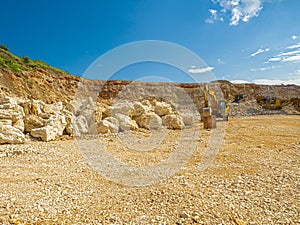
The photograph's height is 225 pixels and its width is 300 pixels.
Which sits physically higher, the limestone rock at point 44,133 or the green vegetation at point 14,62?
the green vegetation at point 14,62

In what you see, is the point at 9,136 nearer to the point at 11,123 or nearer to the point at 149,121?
the point at 11,123

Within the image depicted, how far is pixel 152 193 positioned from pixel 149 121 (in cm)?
667

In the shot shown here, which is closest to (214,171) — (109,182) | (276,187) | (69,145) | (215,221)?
(276,187)

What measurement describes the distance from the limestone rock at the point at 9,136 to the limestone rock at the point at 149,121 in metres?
4.97

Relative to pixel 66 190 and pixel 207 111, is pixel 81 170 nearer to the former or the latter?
pixel 66 190

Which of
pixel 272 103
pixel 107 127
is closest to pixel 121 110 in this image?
pixel 107 127

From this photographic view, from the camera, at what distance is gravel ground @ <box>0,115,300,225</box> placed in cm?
234

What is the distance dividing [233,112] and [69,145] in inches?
688

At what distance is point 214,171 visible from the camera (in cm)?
388

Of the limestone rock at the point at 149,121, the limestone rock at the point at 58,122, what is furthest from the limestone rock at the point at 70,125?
the limestone rock at the point at 149,121

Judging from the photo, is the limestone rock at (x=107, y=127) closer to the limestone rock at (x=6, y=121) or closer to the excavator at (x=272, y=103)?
the limestone rock at (x=6, y=121)

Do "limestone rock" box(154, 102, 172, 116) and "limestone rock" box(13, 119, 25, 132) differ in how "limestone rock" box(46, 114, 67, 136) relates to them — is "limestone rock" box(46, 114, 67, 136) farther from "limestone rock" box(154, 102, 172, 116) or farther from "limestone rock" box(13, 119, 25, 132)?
"limestone rock" box(154, 102, 172, 116)

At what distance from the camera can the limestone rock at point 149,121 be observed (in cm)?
948

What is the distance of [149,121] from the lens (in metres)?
9.57
